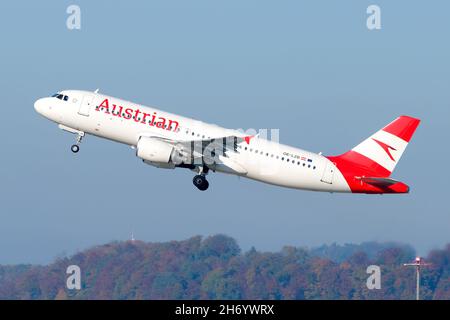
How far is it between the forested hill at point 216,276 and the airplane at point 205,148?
37522 millimetres

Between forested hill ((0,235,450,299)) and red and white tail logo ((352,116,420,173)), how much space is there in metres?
34.6

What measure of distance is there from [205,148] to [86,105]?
826 cm

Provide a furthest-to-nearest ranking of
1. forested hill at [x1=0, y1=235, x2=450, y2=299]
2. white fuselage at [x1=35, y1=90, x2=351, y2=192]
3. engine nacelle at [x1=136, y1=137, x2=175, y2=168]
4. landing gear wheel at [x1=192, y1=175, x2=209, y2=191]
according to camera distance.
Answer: forested hill at [x1=0, y1=235, x2=450, y2=299] → landing gear wheel at [x1=192, y1=175, x2=209, y2=191] → white fuselage at [x1=35, y1=90, x2=351, y2=192] → engine nacelle at [x1=136, y1=137, x2=175, y2=168]

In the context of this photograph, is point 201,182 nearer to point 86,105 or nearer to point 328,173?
point 328,173

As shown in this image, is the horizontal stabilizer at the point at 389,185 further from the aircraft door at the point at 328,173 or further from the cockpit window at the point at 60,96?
the cockpit window at the point at 60,96

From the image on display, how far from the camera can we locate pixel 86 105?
66.7 metres

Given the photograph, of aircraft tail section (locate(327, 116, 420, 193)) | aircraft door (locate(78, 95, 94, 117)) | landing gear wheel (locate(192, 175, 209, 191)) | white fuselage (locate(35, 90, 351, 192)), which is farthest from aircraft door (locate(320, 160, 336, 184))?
aircraft door (locate(78, 95, 94, 117))

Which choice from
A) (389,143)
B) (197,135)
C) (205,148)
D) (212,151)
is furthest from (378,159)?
(197,135)

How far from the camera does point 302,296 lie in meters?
114

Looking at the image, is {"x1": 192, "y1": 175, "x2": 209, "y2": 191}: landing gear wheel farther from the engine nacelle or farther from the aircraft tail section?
the aircraft tail section

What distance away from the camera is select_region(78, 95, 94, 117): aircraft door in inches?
2621
